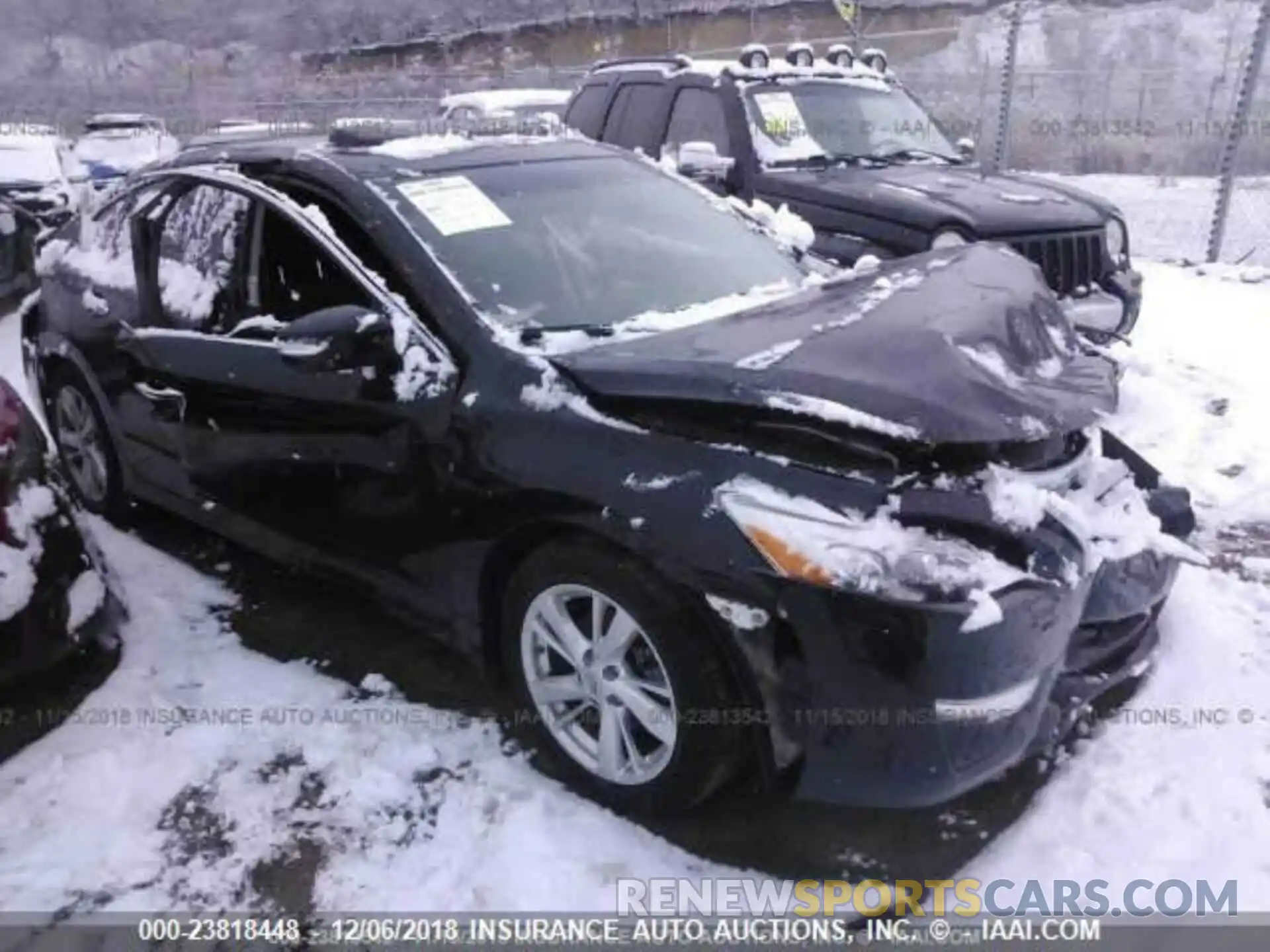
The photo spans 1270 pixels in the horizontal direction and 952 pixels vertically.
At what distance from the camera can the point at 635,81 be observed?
25.8ft

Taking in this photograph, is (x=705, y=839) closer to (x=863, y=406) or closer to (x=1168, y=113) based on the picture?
(x=863, y=406)

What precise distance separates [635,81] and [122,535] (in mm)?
4940

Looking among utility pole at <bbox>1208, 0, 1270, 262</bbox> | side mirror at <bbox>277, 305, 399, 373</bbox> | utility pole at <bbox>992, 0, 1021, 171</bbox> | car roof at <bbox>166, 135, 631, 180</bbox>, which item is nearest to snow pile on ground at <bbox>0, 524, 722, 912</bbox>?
side mirror at <bbox>277, 305, 399, 373</bbox>

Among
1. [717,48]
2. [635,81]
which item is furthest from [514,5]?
[635,81]

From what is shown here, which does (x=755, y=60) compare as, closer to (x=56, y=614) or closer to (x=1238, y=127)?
(x=1238, y=127)

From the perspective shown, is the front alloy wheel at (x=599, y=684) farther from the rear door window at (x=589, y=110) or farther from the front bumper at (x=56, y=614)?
the rear door window at (x=589, y=110)

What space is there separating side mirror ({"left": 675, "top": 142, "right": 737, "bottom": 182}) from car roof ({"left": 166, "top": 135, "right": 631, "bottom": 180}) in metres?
2.49

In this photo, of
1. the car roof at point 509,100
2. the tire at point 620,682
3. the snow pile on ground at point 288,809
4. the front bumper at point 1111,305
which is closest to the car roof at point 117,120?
the car roof at point 509,100

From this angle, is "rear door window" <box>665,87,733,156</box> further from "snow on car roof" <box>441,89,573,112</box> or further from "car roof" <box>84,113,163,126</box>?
"car roof" <box>84,113,163,126</box>

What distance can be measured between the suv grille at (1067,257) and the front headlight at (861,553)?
415 centimetres

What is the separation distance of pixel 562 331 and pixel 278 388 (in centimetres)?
98

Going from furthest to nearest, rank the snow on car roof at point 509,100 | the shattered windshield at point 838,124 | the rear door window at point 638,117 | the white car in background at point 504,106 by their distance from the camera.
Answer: the snow on car roof at point 509,100 → the white car in background at point 504,106 → the rear door window at point 638,117 → the shattered windshield at point 838,124

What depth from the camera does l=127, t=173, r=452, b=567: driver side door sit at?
10.4ft

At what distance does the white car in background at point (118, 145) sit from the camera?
1451 cm
